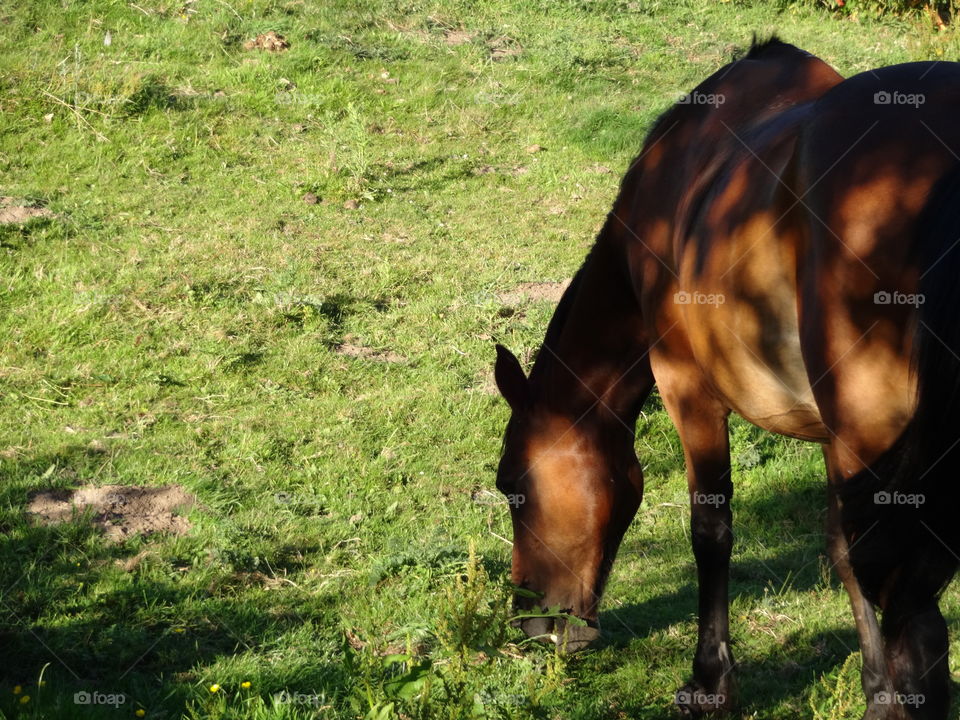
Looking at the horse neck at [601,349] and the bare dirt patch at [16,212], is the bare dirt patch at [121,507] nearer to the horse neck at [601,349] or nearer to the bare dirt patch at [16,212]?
the horse neck at [601,349]

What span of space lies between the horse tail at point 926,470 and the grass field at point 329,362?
0.60m

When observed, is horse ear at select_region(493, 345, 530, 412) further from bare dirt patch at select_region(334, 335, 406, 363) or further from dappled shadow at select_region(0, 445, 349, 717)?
bare dirt patch at select_region(334, 335, 406, 363)

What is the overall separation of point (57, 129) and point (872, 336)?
7.68m

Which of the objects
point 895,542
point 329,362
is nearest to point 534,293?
point 329,362

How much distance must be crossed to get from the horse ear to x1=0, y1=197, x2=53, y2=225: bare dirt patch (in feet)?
15.4

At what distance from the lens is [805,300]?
2.86 m

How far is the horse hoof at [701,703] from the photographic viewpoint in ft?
12.5

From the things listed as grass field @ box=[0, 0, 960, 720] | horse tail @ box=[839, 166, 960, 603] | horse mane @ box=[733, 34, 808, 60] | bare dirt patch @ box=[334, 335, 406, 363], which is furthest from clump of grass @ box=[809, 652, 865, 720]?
bare dirt patch @ box=[334, 335, 406, 363]

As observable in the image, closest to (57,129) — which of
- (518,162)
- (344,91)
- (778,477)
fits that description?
(344,91)

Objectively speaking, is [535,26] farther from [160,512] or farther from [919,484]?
[919,484]

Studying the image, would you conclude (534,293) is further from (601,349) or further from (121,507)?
(121,507)

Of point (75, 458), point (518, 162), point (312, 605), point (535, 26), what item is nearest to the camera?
point (312, 605)

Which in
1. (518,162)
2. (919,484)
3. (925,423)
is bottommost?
(518,162)

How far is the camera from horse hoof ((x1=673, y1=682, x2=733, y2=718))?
12.5 ft
